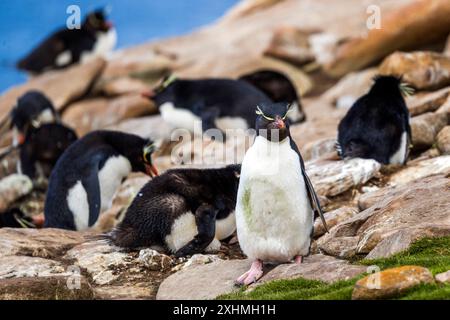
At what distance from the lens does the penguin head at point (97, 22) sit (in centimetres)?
2386

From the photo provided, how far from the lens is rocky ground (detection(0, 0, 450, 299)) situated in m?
7.38

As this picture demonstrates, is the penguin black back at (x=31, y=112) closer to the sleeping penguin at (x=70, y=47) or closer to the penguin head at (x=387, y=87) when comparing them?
the sleeping penguin at (x=70, y=47)

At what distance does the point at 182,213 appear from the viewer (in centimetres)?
904

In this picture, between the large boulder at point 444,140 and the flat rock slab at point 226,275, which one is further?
the large boulder at point 444,140

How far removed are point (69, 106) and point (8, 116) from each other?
194cm

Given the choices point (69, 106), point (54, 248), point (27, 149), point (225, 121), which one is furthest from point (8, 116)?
point (54, 248)

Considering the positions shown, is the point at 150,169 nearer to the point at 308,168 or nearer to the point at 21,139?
the point at 308,168

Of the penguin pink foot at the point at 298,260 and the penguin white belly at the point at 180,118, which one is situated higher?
the penguin white belly at the point at 180,118

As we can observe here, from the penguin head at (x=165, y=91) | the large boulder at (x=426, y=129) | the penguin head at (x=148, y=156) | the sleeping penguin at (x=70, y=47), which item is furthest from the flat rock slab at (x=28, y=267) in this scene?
the sleeping penguin at (x=70, y=47)

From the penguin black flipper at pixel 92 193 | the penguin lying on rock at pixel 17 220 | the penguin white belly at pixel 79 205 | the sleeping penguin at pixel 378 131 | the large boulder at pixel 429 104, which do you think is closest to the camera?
the sleeping penguin at pixel 378 131

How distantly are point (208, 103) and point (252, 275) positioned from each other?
297 inches

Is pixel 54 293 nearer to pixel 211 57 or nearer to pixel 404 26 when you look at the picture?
pixel 404 26

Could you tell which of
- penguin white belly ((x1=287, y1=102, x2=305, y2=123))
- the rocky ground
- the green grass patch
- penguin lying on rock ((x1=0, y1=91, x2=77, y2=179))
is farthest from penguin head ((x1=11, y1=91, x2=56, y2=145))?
the green grass patch

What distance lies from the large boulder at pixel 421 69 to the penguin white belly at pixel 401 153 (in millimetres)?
3294
